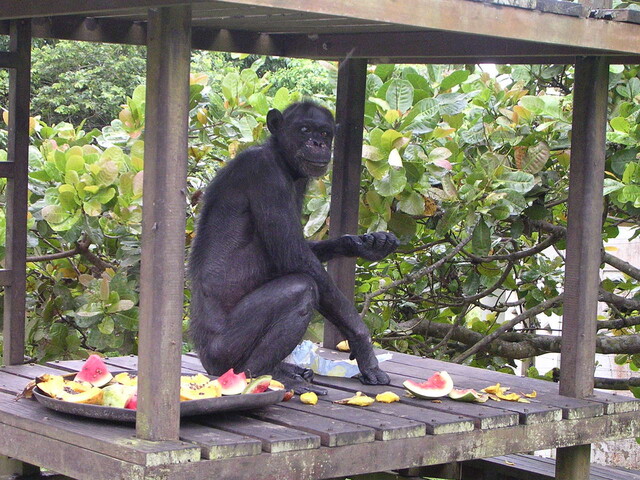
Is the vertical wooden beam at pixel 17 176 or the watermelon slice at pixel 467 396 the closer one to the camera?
the watermelon slice at pixel 467 396

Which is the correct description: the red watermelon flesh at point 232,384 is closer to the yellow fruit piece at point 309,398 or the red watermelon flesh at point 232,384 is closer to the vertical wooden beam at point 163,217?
the yellow fruit piece at point 309,398

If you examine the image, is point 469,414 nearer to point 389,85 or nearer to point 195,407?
point 195,407

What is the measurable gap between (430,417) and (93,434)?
138 centimetres

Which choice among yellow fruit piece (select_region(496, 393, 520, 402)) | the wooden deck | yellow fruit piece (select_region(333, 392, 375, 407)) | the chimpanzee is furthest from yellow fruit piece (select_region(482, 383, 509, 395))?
yellow fruit piece (select_region(333, 392, 375, 407))

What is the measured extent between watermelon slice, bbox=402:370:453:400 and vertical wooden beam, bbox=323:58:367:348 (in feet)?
4.12

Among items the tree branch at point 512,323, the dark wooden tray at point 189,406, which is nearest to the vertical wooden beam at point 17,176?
the dark wooden tray at point 189,406

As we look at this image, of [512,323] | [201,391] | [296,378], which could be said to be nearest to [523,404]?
[296,378]

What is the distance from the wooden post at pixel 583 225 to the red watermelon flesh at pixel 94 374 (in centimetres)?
Answer: 210

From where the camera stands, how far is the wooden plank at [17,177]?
489cm

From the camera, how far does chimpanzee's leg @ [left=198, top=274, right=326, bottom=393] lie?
438cm

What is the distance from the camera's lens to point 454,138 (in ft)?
21.3

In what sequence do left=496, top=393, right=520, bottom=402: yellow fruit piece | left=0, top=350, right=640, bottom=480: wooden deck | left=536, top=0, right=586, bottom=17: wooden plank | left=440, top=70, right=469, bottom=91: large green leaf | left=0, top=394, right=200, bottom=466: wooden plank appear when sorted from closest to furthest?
1. left=0, top=394, right=200, bottom=466: wooden plank
2. left=0, top=350, right=640, bottom=480: wooden deck
3. left=536, top=0, right=586, bottom=17: wooden plank
4. left=496, top=393, right=520, bottom=402: yellow fruit piece
5. left=440, top=70, right=469, bottom=91: large green leaf

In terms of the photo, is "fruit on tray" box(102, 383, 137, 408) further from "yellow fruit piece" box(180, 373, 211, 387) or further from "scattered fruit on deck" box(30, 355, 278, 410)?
"yellow fruit piece" box(180, 373, 211, 387)

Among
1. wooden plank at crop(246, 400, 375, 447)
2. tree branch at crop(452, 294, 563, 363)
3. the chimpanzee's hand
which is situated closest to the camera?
wooden plank at crop(246, 400, 375, 447)
